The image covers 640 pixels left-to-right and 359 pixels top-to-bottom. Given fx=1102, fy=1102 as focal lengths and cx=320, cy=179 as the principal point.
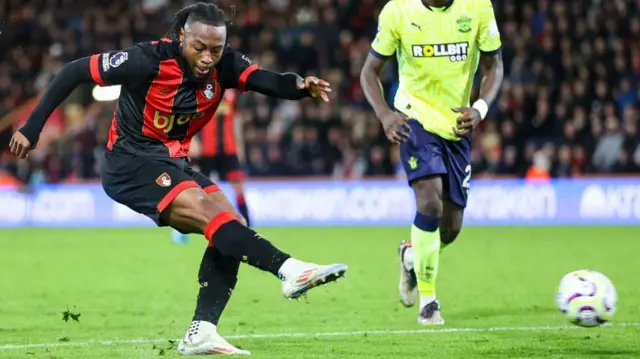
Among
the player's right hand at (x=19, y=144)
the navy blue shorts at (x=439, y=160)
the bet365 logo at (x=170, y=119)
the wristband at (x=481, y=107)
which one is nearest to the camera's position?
the player's right hand at (x=19, y=144)

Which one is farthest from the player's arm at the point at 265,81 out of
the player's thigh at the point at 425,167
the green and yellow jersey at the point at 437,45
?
the green and yellow jersey at the point at 437,45

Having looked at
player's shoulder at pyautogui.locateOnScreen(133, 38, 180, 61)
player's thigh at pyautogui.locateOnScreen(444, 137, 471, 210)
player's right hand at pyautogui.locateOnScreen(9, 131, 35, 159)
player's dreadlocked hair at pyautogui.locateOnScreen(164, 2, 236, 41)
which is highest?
player's dreadlocked hair at pyautogui.locateOnScreen(164, 2, 236, 41)

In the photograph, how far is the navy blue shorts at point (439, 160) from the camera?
286 inches

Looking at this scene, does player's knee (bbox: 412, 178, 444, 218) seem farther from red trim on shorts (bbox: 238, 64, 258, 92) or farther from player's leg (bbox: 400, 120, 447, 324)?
red trim on shorts (bbox: 238, 64, 258, 92)

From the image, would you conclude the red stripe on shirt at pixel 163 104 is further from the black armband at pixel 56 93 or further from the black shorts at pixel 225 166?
the black shorts at pixel 225 166

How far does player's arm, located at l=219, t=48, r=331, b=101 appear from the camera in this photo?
19.0 ft

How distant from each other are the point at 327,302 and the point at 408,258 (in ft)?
3.23

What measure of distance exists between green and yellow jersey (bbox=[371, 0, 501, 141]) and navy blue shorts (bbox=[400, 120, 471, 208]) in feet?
0.25

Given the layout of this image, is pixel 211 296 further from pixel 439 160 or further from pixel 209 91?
pixel 439 160

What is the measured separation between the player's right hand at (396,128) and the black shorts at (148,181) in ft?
4.74

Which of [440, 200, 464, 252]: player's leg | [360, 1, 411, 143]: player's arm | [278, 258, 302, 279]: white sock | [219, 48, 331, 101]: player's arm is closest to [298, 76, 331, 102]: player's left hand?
[219, 48, 331, 101]: player's arm

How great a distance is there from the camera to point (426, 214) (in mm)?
7180

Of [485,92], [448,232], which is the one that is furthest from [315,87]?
[448,232]

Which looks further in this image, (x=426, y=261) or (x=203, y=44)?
(x=426, y=261)
